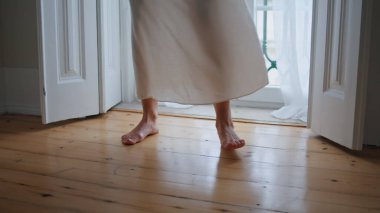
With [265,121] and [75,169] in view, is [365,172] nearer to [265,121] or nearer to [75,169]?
[265,121]

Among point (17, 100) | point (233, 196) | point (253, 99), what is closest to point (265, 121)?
point (253, 99)

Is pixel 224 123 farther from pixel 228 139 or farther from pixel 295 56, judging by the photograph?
pixel 295 56

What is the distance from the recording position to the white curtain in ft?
7.95

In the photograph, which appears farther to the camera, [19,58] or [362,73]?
[19,58]

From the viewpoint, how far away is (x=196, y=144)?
1.91 meters

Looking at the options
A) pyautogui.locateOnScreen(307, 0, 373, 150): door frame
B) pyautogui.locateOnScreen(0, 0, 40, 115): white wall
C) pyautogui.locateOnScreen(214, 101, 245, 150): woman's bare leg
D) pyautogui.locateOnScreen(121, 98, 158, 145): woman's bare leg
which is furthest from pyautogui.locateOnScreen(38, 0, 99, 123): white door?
pyautogui.locateOnScreen(307, 0, 373, 150): door frame

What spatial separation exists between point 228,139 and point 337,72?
1.68ft

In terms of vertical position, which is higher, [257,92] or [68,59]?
[68,59]

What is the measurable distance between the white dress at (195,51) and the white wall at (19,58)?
82cm

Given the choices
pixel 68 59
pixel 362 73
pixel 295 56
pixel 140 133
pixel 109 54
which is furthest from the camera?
pixel 109 54

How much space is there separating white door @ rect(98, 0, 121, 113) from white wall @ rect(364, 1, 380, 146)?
1298 millimetres

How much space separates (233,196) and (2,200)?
0.65 meters

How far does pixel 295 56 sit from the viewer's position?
7.98ft

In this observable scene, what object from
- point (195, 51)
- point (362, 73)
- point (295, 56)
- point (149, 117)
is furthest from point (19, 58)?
point (362, 73)
